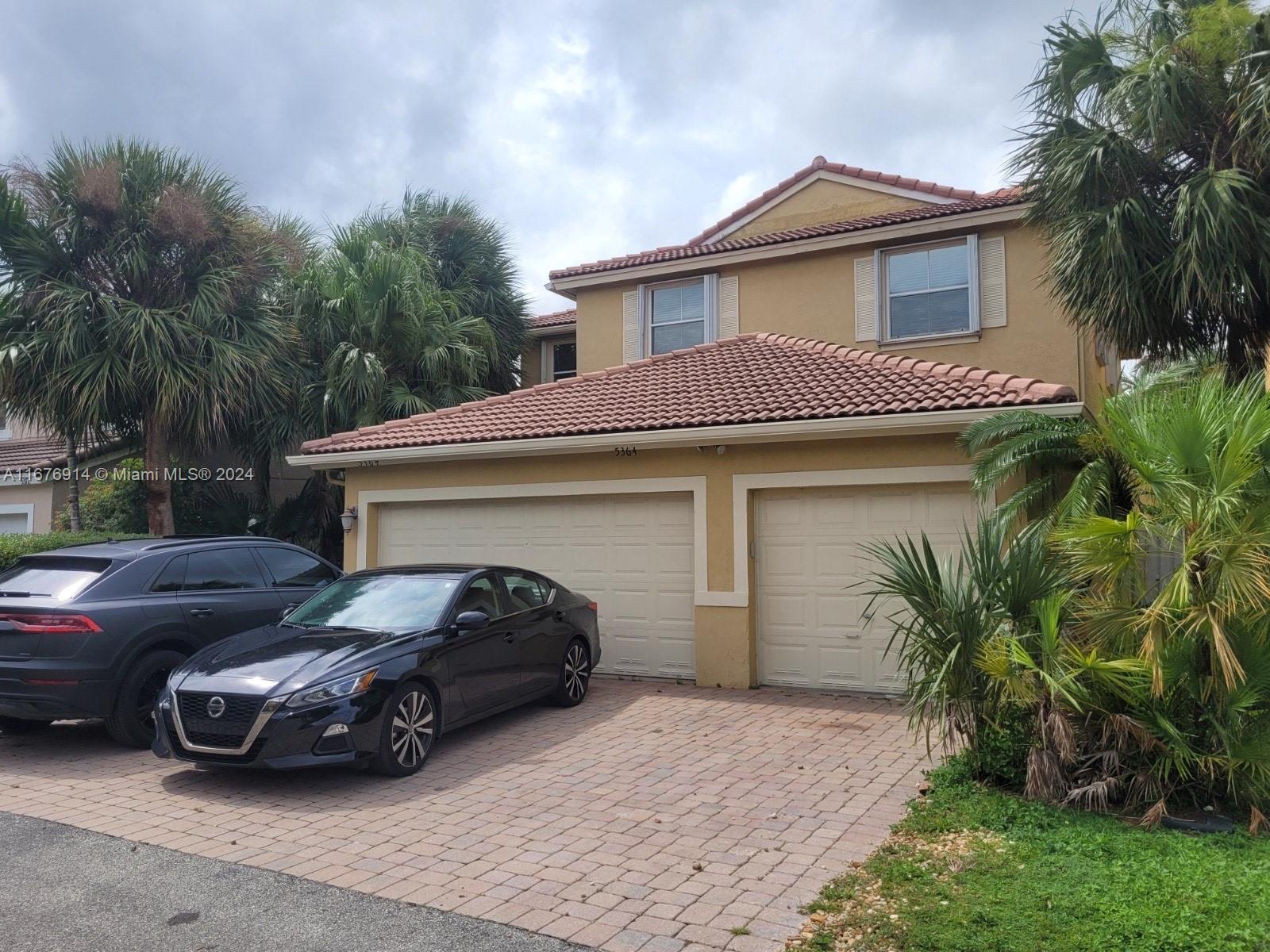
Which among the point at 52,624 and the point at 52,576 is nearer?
the point at 52,624

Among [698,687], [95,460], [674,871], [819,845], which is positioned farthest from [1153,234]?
[95,460]

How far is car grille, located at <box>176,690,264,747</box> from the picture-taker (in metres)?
6.30

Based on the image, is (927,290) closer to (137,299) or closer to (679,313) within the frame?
(679,313)

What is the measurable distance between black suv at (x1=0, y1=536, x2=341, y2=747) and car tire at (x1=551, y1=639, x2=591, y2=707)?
9.01 ft

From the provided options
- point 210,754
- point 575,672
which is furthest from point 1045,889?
point 575,672

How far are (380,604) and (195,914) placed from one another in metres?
3.64

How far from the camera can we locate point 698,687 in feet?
33.9

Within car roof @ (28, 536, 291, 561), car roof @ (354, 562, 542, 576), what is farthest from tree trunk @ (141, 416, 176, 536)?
car roof @ (354, 562, 542, 576)

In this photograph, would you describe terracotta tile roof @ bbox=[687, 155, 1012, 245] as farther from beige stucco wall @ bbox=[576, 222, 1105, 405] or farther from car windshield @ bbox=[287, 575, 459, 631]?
car windshield @ bbox=[287, 575, 459, 631]

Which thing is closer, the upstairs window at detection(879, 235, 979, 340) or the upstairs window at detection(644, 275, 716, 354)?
the upstairs window at detection(879, 235, 979, 340)

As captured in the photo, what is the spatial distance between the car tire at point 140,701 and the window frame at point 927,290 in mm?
10480

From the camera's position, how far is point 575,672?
9.33 metres

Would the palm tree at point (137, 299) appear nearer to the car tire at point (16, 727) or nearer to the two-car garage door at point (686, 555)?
the two-car garage door at point (686, 555)

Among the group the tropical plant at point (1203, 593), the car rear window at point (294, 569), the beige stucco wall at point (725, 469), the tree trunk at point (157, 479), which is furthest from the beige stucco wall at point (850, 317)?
the car rear window at point (294, 569)
